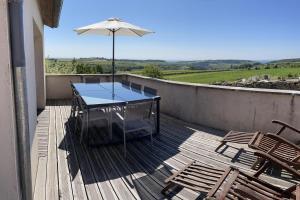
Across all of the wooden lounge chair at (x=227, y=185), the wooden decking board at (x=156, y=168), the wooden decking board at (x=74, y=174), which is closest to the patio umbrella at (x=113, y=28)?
the wooden decking board at (x=74, y=174)

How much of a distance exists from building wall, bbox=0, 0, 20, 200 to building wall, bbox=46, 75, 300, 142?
442 cm

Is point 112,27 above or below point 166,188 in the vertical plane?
above

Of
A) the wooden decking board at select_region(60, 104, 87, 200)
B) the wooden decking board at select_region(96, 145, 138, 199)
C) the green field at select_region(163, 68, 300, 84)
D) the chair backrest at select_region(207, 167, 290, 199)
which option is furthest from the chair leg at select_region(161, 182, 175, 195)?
the green field at select_region(163, 68, 300, 84)

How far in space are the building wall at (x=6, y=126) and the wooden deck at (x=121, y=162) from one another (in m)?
0.96

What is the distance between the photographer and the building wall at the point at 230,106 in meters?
4.99

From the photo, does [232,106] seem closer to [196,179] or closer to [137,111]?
[137,111]

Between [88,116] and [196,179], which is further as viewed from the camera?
[88,116]

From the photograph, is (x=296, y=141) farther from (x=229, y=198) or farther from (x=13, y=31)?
(x=13, y=31)

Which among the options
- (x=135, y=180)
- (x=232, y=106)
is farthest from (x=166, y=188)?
(x=232, y=106)

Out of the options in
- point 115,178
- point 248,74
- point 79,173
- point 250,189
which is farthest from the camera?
point 248,74

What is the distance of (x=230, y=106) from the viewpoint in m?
5.77

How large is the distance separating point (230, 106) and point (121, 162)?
2.73 metres

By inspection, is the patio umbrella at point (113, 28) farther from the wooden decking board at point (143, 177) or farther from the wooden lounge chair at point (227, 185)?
the wooden lounge chair at point (227, 185)

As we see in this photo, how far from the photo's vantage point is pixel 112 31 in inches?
294
